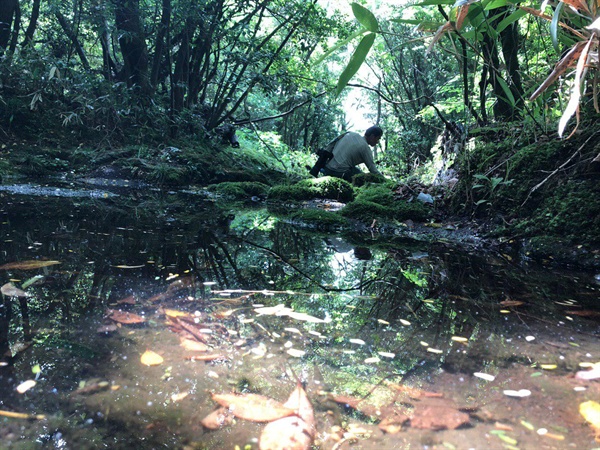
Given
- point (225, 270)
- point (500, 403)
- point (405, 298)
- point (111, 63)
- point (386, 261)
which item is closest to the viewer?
point (500, 403)

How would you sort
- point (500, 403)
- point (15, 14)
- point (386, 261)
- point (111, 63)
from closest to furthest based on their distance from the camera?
1. point (500, 403)
2. point (386, 261)
3. point (15, 14)
4. point (111, 63)

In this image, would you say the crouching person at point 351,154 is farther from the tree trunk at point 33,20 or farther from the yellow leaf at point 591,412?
the tree trunk at point 33,20

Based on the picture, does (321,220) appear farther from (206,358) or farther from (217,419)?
(217,419)

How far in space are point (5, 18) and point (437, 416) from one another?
434 inches

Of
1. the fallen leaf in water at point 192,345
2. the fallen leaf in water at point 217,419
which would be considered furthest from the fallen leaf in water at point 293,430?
the fallen leaf in water at point 192,345

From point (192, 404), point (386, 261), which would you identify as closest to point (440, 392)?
point (192, 404)

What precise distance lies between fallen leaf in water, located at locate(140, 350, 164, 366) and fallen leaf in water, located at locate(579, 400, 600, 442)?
1372 millimetres

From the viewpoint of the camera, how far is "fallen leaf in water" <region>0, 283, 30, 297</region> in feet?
5.97

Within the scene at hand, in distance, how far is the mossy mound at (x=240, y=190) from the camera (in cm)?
735

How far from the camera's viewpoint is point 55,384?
122 centimetres

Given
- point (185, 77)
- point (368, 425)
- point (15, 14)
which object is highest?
point (15, 14)

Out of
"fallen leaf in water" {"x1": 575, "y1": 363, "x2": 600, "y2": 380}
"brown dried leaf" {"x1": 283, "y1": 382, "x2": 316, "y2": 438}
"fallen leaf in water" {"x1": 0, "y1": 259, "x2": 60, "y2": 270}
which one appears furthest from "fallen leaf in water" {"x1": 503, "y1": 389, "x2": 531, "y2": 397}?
"fallen leaf in water" {"x1": 0, "y1": 259, "x2": 60, "y2": 270}

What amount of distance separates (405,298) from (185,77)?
31.9 feet

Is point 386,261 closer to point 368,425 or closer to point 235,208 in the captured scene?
point 368,425
